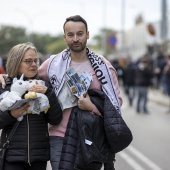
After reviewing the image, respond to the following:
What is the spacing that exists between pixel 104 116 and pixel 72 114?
0.26 meters

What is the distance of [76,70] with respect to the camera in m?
3.98

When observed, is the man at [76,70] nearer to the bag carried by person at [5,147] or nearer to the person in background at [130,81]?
the bag carried by person at [5,147]

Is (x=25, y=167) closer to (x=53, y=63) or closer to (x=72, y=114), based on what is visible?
(x=72, y=114)

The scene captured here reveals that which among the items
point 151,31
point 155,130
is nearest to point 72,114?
point 155,130

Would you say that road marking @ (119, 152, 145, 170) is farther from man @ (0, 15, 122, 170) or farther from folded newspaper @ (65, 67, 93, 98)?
folded newspaper @ (65, 67, 93, 98)

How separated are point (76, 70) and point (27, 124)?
58 cm

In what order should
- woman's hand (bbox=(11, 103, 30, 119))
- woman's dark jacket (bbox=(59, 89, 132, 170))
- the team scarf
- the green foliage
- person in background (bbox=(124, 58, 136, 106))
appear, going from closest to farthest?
woman's dark jacket (bbox=(59, 89, 132, 170)) → woman's hand (bbox=(11, 103, 30, 119)) → the team scarf → person in background (bbox=(124, 58, 136, 106)) → the green foliage

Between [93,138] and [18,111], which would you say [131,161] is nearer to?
[93,138]

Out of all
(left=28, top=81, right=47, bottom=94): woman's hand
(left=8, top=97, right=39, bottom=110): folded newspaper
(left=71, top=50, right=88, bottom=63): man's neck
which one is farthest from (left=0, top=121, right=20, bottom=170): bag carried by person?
(left=71, top=50, right=88, bottom=63): man's neck

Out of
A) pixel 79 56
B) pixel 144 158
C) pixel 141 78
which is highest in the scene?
pixel 79 56

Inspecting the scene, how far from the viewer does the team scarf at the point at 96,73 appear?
396 centimetres

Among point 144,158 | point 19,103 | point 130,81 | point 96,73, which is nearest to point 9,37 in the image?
point 130,81

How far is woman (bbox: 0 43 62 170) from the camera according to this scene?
3836mm

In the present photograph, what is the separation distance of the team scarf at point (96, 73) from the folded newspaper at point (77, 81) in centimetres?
7
